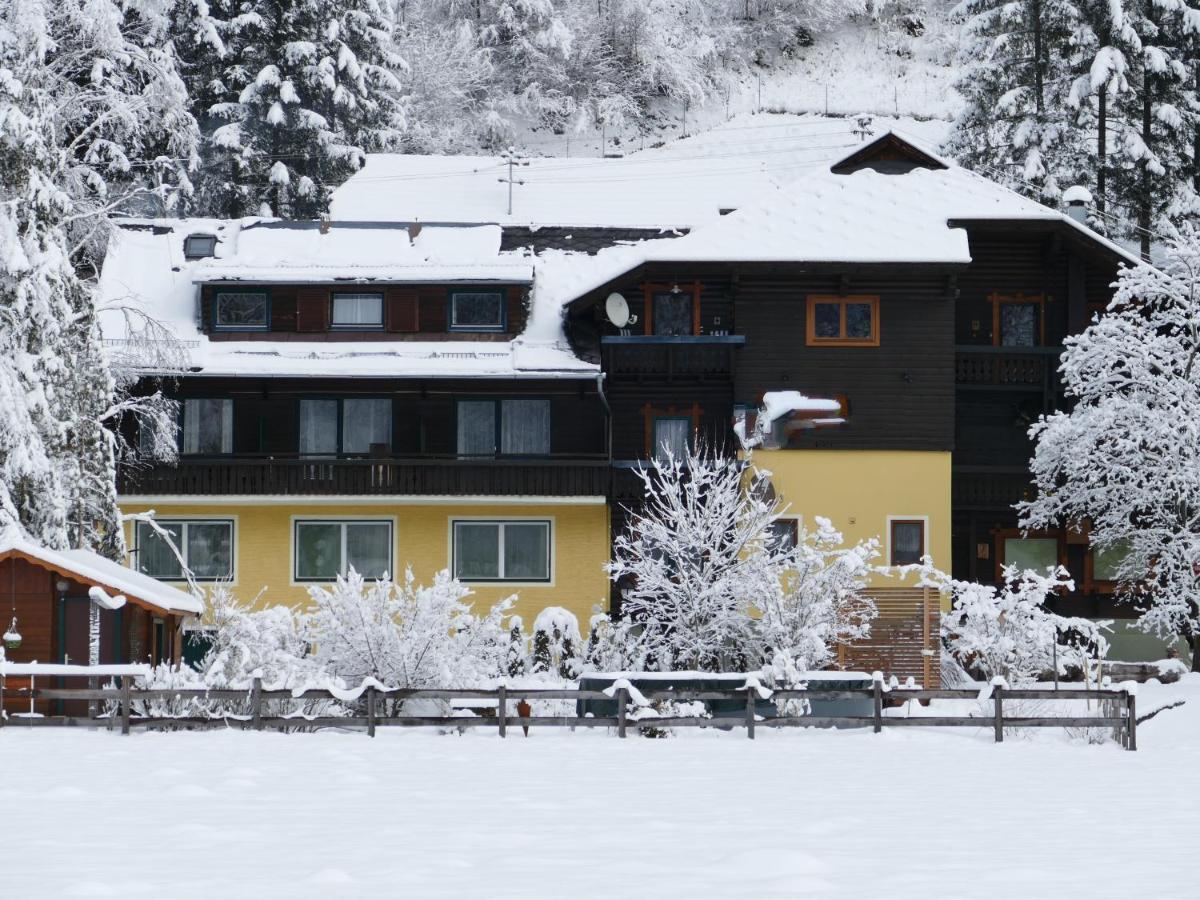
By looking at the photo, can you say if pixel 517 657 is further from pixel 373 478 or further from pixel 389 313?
pixel 389 313

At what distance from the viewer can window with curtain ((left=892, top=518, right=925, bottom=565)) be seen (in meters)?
38.4

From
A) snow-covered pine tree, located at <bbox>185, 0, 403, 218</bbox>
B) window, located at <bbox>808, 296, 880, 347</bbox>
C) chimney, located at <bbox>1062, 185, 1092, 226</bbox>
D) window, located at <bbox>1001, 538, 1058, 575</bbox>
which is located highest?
snow-covered pine tree, located at <bbox>185, 0, 403, 218</bbox>

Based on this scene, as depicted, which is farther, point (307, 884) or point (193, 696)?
point (193, 696)

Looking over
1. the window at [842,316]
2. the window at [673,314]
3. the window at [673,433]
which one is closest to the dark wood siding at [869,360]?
the window at [842,316]

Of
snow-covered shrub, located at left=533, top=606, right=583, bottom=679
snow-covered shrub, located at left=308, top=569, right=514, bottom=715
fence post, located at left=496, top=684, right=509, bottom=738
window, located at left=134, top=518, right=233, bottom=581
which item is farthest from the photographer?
window, located at left=134, top=518, right=233, bottom=581

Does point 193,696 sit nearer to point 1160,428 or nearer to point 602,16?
point 1160,428

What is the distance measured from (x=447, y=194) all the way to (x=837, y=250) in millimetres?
15486

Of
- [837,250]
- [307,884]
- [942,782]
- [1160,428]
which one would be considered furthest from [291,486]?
[307,884]

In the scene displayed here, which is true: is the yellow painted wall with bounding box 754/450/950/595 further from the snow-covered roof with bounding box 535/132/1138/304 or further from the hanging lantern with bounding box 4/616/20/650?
the hanging lantern with bounding box 4/616/20/650

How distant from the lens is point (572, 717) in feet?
84.4

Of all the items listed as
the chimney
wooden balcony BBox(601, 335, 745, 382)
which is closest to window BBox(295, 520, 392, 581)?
wooden balcony BBox(601, 335, 745, 382)

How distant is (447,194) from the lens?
167 feet

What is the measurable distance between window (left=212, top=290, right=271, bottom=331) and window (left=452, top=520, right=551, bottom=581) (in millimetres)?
6324

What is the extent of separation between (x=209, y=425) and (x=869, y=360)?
1421cm
